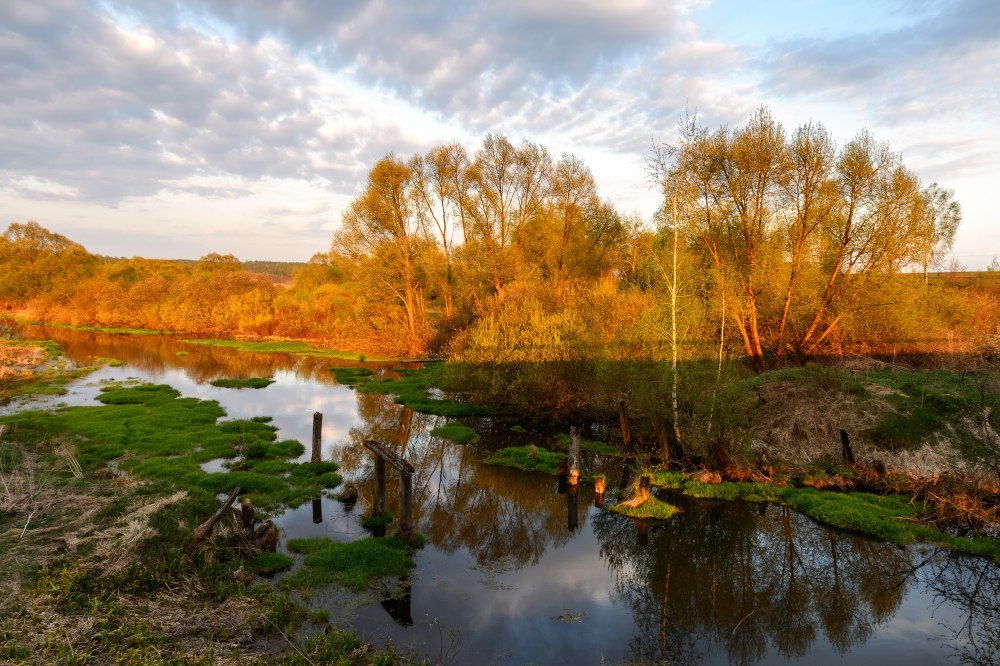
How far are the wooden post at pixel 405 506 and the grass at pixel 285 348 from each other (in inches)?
1372

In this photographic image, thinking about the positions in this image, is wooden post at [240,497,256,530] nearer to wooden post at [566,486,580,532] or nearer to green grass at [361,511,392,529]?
green grass at [361,511,392,529]

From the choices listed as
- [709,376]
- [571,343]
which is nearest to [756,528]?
[709,376]

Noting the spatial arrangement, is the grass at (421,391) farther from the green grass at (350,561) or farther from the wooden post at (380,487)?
the green grass at (350,561)

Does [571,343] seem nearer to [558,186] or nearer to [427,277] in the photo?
[558,186]

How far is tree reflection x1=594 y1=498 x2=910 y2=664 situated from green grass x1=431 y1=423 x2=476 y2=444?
8.76 m

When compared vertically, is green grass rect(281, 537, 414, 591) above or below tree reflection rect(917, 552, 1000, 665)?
above

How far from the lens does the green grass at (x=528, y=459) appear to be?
1934 cm

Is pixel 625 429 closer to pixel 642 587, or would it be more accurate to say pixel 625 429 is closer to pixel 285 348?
pixel 642 587

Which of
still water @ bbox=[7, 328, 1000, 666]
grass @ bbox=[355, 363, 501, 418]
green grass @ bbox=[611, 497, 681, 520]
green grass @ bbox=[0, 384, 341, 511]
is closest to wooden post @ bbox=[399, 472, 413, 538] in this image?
still water @ bbox=[7, 328, 1000, 666]

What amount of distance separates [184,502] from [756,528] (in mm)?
16334

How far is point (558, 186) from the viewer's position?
41.9m

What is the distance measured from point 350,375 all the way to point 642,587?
31187 mm

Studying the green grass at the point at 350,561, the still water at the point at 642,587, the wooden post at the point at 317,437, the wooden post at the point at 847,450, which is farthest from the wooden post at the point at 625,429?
the wooden post at the point at 317,437

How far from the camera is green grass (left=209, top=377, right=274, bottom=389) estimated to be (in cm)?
3350
